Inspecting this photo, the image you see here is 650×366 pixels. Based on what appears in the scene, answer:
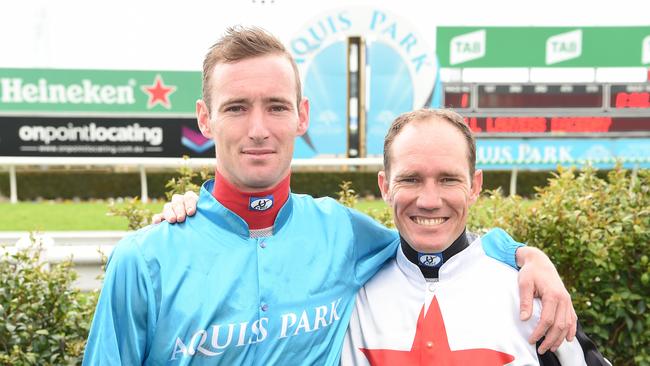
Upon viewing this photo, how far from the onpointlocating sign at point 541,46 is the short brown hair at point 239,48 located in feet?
42.8

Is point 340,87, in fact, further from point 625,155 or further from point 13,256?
point 13,256

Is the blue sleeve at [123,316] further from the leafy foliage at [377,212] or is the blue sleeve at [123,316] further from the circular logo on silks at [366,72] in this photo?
the circular logo on silks at [366,72]

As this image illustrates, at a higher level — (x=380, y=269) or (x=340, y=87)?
(x=340, y=87)

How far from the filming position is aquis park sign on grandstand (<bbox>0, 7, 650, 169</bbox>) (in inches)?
481

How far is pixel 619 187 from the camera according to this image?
2805 millimetres

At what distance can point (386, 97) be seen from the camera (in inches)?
500

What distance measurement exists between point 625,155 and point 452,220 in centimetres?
1371

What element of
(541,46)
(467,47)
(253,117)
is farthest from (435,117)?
(541,46)

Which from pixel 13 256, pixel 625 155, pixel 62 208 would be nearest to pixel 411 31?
pixel 625 155

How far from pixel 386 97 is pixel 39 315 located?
35.4ft

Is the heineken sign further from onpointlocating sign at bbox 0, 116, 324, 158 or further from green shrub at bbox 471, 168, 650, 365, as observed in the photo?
green shrub at bbox 471, 168, 650, 365

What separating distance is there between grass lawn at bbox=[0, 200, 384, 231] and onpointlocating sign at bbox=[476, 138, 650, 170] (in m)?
3.14

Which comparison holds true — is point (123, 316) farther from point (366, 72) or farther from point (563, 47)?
point (563, 47)

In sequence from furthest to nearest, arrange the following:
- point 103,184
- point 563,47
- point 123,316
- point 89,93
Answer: point 103,184
point 563,47
point 89,93
point 123,316
